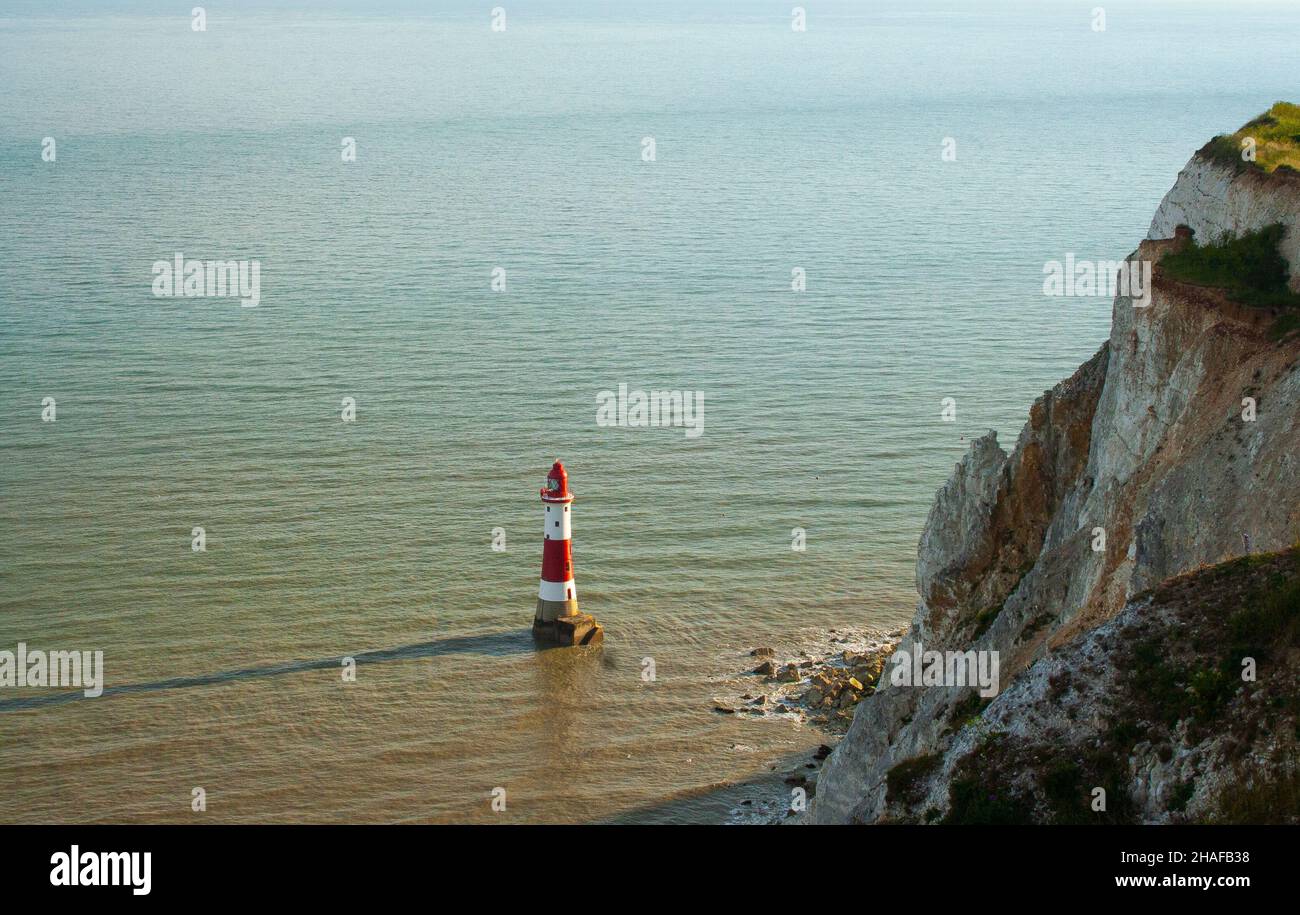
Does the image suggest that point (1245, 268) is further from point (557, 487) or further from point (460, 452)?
point (460, 452)

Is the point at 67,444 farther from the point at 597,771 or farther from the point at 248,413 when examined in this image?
the point at 597,771

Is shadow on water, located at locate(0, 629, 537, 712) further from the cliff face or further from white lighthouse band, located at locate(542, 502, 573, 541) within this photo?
the cliff face

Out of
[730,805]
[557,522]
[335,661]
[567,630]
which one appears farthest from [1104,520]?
[335,661]

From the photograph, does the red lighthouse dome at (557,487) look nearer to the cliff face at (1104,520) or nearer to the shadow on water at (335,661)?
the shadow on water at (335,661)

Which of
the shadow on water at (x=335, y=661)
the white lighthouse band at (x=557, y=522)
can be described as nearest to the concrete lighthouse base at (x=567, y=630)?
the shadow on water at (x=335, y=661)

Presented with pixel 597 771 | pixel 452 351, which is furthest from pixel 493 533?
pixel 452 351

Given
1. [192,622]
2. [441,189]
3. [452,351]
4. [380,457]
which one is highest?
[441,189]
